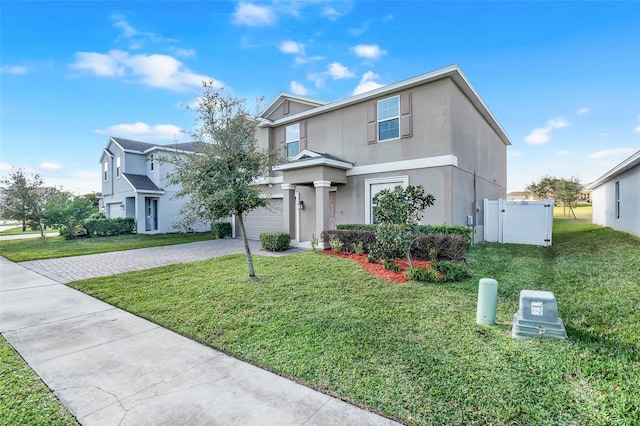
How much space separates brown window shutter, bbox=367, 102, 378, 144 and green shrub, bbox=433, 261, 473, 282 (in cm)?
633

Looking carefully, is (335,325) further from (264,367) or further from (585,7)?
(585,7)

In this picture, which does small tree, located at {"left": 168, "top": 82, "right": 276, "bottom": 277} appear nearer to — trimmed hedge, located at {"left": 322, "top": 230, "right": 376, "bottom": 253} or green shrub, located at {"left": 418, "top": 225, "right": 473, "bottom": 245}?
trimmed hedge, located at {"left": 322, "top": 230, "right": 376, "bottom": 253}

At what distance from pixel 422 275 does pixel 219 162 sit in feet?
17.6

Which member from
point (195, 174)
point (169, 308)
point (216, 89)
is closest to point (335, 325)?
point (169, 308)

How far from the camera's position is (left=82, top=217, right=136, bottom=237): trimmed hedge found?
19.2 m

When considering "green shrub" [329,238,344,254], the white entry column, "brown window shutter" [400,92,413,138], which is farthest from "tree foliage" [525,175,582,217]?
"green shrub" [329,238,344,254]

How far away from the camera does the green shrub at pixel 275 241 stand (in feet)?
39.1

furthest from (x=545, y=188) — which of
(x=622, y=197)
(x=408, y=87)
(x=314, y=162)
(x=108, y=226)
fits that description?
(x=108, y=226)

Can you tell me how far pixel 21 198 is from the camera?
1773cm

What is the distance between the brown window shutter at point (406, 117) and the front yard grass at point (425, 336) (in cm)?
540

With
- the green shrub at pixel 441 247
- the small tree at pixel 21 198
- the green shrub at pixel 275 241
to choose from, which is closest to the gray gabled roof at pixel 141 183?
the small tree at pixel 21 198

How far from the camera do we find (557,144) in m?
19.6

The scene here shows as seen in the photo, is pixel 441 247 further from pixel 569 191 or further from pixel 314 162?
pixel 569 191

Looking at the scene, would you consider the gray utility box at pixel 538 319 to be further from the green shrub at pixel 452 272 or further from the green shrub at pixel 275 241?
the green shrub at pixel 275 241
